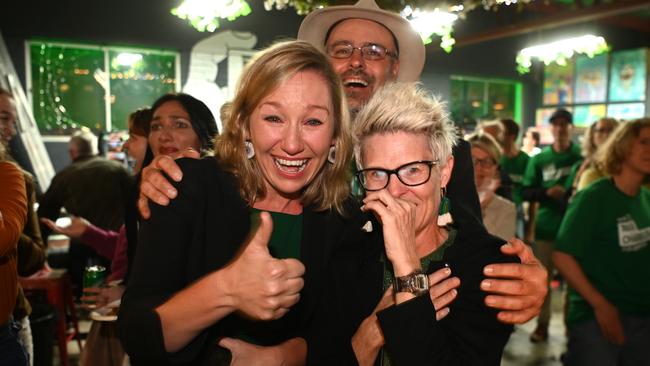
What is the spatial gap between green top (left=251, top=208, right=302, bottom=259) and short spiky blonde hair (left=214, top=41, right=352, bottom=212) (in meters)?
0.08

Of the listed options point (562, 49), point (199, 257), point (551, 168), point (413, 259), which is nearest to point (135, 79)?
point (551, 168)

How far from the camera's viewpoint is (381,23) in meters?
2.22

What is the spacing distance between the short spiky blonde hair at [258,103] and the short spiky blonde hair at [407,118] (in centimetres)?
8

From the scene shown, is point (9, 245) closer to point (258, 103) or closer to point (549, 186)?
point (258, 103)

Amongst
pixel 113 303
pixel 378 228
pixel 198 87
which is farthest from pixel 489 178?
pixel 198 87

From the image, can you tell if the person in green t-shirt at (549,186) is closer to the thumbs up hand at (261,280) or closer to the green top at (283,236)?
the green top at (283,236)

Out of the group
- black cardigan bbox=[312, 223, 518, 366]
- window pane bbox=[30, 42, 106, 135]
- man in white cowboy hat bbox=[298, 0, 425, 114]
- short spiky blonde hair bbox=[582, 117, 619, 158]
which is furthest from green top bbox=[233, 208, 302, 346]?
window pane bbox=[30, 42, 106, 135]

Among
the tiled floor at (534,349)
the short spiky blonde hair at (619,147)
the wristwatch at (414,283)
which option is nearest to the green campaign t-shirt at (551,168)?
the tiled floor at (534,349)

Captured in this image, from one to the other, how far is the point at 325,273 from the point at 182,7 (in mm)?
3308

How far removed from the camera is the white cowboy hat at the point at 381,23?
85.8 inches

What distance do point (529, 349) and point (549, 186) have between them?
1.82m

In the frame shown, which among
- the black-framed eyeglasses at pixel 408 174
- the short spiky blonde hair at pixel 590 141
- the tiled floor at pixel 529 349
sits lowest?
the tiled floor at pixel 529 349

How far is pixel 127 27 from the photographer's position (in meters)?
9.29

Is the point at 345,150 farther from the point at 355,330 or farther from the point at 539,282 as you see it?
the point at 539,282
